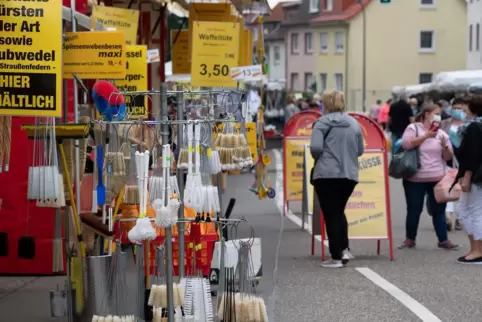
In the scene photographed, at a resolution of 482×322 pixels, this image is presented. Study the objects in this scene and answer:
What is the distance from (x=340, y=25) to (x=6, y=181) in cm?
6821

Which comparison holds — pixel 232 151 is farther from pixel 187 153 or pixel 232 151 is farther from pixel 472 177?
pixel 472 177

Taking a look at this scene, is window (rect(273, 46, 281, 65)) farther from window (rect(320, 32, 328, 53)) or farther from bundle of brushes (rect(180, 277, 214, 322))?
bundle of brushes (rect(180, 277, 214, 322))

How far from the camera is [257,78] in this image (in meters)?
16.0

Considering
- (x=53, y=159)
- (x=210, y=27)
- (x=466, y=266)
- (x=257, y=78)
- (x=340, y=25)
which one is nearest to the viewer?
(x=53, y=159)

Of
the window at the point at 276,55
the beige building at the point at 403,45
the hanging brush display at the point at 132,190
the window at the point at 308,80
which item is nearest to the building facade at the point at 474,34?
the beige building at the point at 403,45

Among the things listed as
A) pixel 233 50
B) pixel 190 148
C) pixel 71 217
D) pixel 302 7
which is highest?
pixel 302 7

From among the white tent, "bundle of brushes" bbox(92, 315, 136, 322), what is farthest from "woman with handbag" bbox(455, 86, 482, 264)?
the white tent

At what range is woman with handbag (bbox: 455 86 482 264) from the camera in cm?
1191

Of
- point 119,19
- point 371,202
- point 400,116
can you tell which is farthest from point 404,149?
point 400,116

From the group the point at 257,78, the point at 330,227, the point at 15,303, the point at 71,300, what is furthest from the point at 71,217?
the point at 257,78

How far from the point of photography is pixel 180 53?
67.1 feet

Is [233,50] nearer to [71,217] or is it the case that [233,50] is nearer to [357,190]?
[357,190]

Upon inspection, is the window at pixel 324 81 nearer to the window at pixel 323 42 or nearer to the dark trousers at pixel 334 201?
the window at pixel 323 42

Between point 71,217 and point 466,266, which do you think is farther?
point 466,266
